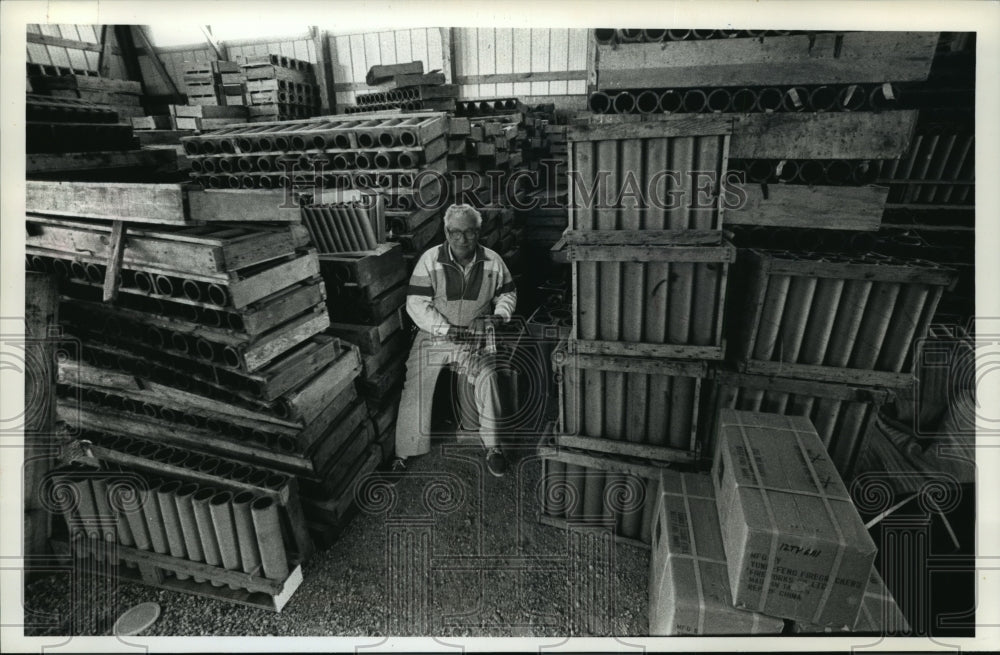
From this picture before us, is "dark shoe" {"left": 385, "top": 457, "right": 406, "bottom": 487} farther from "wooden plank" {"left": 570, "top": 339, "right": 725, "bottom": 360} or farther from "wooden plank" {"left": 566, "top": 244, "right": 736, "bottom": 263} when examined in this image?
"wooden plank" {"left": 566, "top": 244, "right": 736, "bottom": 263}

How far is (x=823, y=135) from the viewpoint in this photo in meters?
2.78

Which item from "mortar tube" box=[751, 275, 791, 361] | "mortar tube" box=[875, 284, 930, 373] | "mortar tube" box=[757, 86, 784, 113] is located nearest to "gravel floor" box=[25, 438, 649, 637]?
"mortar tube" box=[751, 275, 791, 361]

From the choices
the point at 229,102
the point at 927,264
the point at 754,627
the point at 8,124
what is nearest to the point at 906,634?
the point at 754,627

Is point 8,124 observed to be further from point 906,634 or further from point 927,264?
point 906,634

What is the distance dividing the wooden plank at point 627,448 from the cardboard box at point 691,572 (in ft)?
0.65

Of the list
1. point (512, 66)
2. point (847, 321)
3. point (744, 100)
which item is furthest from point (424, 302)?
point (512, 66)

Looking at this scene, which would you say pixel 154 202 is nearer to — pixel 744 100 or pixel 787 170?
pixel 744 100

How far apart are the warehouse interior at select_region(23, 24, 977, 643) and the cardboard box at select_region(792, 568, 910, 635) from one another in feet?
0.06

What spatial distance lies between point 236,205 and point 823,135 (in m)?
3.37

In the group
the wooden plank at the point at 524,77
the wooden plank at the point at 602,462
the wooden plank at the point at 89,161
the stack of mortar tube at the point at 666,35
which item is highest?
the wooden plank at the point at 524,77

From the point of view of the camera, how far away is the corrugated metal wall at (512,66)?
8.48m

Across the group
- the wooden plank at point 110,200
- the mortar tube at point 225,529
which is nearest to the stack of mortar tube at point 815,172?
the wooden plank at point 110,200

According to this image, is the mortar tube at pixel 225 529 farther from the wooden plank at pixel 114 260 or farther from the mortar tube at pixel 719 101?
the mortar tube at pixel 719 101

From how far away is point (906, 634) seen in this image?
2.60 meters
